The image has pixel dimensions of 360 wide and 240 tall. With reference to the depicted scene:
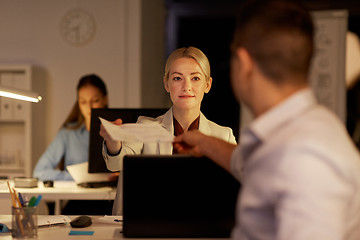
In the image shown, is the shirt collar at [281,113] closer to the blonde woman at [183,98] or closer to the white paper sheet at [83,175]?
the blonde woman at [183,98]

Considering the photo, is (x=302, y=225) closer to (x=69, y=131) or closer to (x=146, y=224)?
(x=146, y=224)

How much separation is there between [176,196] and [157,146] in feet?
1.42

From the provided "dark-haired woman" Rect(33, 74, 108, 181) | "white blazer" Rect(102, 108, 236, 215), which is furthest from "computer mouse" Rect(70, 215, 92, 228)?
"dark-haired woman" Rect(33, 74, 108, 181)

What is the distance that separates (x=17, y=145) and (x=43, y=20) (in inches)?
56.5

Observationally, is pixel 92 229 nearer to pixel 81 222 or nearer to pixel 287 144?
pixel 81 222

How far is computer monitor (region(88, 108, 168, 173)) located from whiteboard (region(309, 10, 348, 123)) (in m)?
2.89

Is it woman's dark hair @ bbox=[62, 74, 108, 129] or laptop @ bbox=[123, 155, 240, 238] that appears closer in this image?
laptop @ bbox=[123, 155, 240, 238]

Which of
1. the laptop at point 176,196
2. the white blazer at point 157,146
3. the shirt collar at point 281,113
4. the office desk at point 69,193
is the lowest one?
the office desk at point 69,193

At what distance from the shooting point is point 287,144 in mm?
855

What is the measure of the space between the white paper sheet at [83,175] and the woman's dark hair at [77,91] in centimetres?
83

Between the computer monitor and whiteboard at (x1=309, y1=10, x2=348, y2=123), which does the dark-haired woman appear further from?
whiteboard at (x1=309, y1=10, x2=348, y2=123)

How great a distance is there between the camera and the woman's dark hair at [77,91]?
380cm

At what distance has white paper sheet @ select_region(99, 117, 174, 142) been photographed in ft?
4.54

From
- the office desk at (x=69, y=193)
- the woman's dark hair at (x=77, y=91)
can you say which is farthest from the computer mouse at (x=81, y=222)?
the woman's dark hair at (x=77, y=91)
